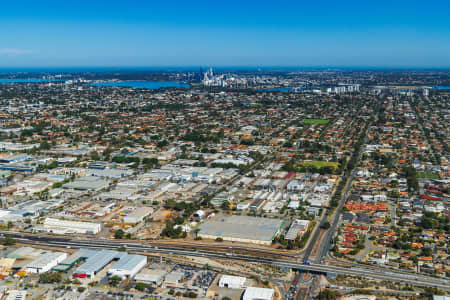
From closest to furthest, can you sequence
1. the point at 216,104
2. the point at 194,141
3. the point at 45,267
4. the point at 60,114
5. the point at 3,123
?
the point at 45,267 → the point at 194,141 → the point at 3,123 → the point at 60,114 → the point at 216,104

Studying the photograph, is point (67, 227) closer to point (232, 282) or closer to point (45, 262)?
point (45, 262)

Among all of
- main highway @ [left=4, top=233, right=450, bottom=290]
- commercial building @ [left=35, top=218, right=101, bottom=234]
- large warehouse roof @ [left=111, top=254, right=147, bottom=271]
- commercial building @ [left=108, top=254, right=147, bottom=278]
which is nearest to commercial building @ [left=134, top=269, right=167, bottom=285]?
commercial building @ [left=108, top=254, right=147, bottom=278]

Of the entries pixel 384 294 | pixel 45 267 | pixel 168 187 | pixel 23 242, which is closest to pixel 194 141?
pixel 168 187

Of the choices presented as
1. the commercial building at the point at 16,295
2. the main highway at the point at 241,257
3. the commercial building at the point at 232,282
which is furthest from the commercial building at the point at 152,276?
the commercial building at the point at 16,295

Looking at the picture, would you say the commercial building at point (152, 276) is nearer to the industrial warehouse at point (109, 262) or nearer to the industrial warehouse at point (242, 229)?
the industrial warehouse at point (109, 262)

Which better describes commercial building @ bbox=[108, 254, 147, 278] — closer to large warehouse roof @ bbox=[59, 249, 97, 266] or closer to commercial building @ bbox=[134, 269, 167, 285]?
commercial building @ bbox=[134, 269, 167, 285]

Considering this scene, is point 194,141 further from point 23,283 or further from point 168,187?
point 23,283
